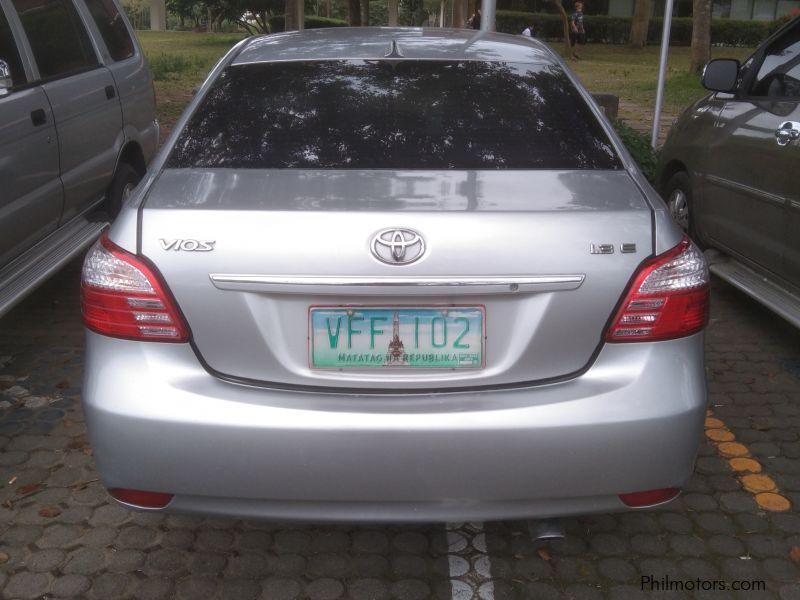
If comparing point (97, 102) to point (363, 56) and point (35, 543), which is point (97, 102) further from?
point (35, 543)

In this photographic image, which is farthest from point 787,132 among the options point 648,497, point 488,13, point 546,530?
point 488,13

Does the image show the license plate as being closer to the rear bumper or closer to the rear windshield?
the rear bumper

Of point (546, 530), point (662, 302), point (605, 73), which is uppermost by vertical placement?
point (662, 302)

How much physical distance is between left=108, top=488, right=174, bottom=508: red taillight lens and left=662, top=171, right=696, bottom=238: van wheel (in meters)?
4.09

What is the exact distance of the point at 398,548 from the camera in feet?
10.1

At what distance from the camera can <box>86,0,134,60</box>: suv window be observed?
6.07 meters

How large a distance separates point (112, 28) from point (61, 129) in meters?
1.72

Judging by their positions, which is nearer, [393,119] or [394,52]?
[393,119]

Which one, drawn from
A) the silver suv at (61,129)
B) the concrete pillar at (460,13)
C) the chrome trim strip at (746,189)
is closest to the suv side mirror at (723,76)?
the chrome trim strip at (746,189)

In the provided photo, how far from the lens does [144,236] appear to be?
2.44 meters

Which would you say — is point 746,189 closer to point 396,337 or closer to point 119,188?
point 396,337

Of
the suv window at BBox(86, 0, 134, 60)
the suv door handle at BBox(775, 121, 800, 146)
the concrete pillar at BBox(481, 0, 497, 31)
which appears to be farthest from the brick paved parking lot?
the concrete pillar at BBox(481, 0, 497, 31)

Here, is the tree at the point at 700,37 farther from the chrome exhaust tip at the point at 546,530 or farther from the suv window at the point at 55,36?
the chrome exhaust tip at the point at 546,530

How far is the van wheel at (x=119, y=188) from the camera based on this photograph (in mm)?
5891
